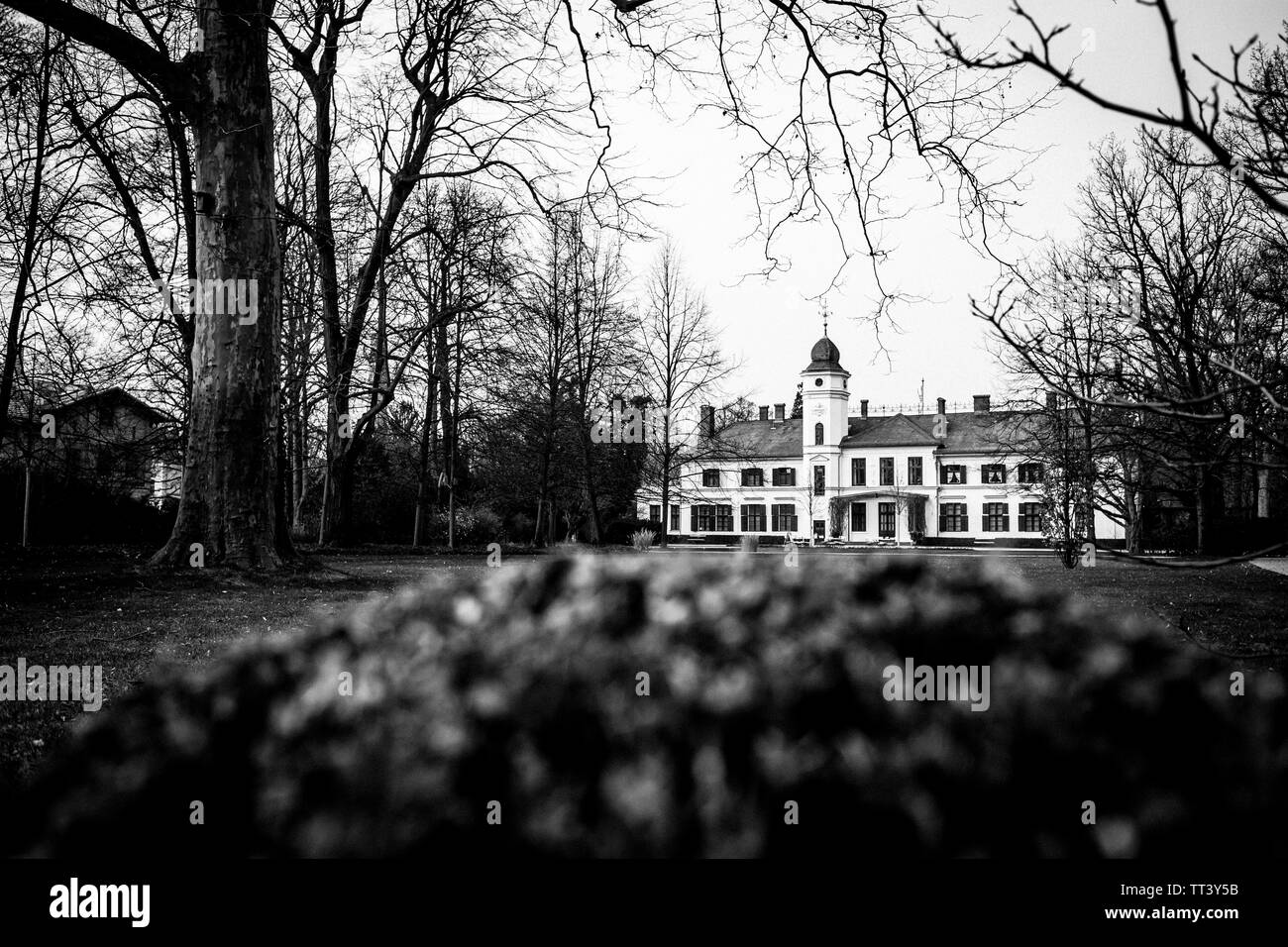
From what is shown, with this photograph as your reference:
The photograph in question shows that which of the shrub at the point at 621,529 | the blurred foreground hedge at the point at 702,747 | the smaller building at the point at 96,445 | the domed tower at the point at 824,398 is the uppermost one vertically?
the domed tower at the point at 824,398

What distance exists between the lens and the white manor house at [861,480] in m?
67.6

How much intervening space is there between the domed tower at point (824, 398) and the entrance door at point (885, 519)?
584 centimetres

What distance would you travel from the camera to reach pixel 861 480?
71938mm

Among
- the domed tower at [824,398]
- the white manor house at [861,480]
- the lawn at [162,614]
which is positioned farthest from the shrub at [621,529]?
the lawn at [162,614]

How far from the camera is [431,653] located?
5.82ft

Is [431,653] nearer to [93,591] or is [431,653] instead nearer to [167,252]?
[93,591]

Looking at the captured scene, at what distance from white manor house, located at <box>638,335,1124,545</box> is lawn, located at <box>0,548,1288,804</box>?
52950 mm

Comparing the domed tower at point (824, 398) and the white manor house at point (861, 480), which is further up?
the domed tower at point (824, 398)

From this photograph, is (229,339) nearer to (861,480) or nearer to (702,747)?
(702,747)

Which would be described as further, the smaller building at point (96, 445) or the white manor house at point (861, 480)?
the white manor house at point (861, 480)

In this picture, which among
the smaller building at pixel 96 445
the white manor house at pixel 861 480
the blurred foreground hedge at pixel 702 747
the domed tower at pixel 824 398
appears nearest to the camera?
the blurred foreground hedge at pixel 702 747

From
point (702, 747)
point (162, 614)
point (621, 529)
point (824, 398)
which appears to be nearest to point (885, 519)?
point (824, 398)

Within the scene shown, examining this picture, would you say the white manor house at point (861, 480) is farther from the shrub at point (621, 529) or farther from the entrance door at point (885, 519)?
the shrub at point (621, 529)

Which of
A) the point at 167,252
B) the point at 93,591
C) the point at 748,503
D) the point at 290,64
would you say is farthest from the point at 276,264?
the point at 748,503
